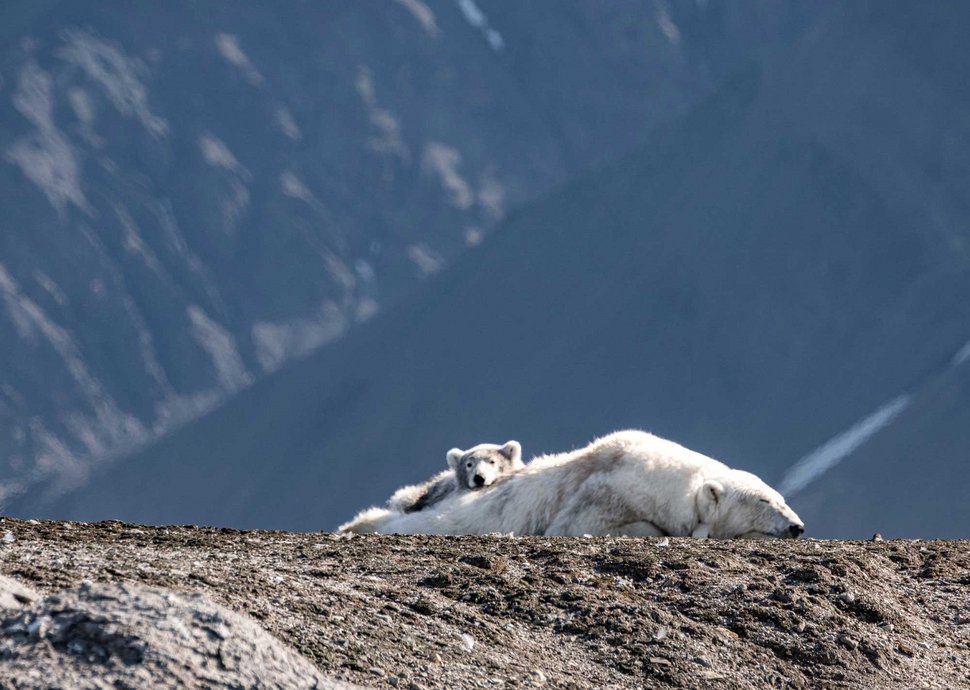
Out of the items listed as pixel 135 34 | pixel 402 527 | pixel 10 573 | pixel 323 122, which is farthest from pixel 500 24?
pixel 10 573

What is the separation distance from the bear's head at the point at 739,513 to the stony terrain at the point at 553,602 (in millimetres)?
1907

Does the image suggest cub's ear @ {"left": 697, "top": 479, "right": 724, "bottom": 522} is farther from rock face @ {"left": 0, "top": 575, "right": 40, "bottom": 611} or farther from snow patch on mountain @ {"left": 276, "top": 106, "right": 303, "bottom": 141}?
snow patch on mountain @ {"left": 276, "top": 106, "right": 303, "bottom": 141}

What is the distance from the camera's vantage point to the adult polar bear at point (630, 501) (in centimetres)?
A: 1164

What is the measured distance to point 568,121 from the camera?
76.4 m

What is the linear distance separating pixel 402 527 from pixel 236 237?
185 feet

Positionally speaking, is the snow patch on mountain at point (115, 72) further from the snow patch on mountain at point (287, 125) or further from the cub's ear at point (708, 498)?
the cub's ear at point (708, 498)

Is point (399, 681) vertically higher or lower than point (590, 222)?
lower

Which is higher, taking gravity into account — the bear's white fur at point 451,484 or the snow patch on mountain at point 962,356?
the snow patch on mountain at point 962,356

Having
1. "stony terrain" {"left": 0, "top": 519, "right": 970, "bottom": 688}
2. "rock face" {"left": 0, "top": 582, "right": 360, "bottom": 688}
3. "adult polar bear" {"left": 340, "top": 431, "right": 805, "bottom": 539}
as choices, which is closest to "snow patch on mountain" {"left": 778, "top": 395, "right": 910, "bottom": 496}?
"adult polar bear" {"left": 340, "top": 431, "right": 805, "bottom": 539}

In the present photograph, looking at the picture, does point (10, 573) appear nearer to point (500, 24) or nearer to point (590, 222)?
point (590, 222)

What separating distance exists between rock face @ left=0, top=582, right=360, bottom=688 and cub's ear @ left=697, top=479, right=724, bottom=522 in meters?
6.29

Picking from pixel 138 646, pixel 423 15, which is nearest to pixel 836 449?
pixel 423 15

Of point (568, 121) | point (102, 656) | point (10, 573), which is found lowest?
point (102, 656)

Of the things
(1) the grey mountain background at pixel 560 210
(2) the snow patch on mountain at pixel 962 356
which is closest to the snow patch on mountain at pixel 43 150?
(1) the grey mountain background at pixel 560 210
